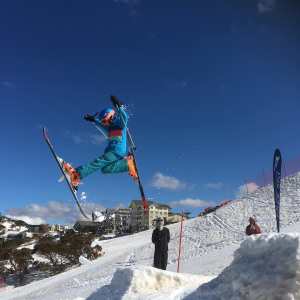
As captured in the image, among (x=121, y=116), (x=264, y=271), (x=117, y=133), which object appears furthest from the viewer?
(x=121, y=116)

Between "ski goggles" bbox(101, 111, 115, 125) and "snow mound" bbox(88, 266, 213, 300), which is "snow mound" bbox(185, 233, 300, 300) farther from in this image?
"ski goggles" bbox(101, 111, 115, 125)

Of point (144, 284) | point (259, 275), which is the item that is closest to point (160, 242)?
point (144, 284)

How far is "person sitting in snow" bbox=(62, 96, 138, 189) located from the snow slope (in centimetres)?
455

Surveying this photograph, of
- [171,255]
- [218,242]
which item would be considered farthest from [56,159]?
[218,242]

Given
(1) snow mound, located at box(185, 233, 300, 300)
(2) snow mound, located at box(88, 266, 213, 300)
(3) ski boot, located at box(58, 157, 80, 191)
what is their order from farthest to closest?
1. (3) ski boot, located at box(58, 157, 80, 191)
2. (2) snow mound, located at box(88, 266, 213, 300)
3. (1) snow mound, located at box(185, 233, 300, 300)

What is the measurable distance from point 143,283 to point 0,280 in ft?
113

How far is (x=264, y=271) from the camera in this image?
515 centimetres

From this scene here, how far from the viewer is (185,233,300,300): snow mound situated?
4945mm

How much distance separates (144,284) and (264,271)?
8.30 ft

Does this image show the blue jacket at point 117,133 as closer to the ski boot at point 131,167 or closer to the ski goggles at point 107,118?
the ski goggles at point 107,118

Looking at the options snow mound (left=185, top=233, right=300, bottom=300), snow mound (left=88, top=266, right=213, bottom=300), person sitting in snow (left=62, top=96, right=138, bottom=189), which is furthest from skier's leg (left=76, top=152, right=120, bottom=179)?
snow mound (left=185, top=233, right=300, bottom=300)

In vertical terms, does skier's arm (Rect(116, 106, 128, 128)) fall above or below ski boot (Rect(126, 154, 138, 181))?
above

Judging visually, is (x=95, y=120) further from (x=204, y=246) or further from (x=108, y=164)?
(x=204, y=246)

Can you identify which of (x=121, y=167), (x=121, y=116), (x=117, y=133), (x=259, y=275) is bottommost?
(x=259, y=275)
